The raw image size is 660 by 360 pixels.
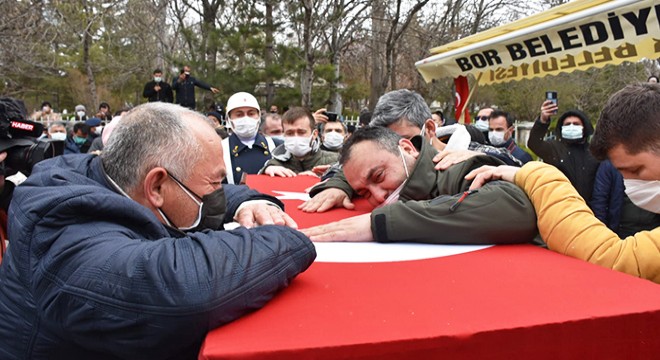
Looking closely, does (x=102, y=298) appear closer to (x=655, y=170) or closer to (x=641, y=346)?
(x=641, y=346)

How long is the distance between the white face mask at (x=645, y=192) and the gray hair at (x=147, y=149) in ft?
4.93

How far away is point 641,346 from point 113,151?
141cm

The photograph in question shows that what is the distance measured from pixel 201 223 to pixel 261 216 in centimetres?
31

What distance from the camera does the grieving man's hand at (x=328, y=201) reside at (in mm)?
2418

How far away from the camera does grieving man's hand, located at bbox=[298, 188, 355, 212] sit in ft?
7.93

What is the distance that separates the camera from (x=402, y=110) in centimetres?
323

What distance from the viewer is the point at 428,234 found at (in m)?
1.66

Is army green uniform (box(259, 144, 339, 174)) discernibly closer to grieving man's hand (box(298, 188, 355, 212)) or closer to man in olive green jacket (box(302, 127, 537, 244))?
grieving man's hand (box(298, 188, 355, 212))

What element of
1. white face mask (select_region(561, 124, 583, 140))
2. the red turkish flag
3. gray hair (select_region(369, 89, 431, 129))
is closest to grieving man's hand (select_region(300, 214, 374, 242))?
gray hair (select_region(369, 89, 431, 129))

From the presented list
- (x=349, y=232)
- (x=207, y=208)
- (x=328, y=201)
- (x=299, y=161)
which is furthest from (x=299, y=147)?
(x=207, y=208)

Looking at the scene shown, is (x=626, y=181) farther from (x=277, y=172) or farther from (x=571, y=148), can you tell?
(x=571, y=148)

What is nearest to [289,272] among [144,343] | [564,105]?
→ [144,343]

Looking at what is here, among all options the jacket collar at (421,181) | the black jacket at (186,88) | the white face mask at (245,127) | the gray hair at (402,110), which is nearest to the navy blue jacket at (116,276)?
the jacket collar at (421,181)

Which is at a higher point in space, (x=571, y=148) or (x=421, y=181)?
(x=421, y=181)
